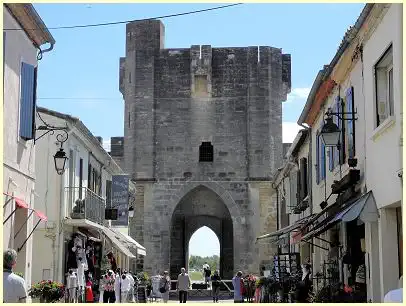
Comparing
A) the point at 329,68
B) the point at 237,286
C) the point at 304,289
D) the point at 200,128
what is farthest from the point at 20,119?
the point at 200,128

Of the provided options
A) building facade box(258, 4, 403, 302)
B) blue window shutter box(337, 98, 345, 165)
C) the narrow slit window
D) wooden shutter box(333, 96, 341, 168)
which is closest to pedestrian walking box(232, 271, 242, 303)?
building facade box(258, 4, 403, 302)

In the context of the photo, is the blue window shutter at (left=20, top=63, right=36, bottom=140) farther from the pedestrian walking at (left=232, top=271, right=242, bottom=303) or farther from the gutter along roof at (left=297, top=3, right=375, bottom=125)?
the pedestrian walking at (left=232, top=271, right=242, bottom=303)

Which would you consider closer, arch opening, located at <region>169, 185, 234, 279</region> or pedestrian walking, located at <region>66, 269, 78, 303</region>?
pedestrian walking, located at <region>66, 269, 78, 303</region>

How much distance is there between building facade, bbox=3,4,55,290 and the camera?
12.6 m

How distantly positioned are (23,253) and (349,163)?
6321 millimetres

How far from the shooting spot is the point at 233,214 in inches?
1502

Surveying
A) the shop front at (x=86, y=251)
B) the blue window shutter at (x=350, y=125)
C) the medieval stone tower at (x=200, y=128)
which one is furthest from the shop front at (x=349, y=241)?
the medieval stone tower at (x=200, y=128)

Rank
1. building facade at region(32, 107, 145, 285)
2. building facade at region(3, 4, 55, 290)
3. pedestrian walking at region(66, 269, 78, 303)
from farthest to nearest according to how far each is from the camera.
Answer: building facade at region(32, 107, 145, 285)
pedestrian walking at region(66, 269, 78, 303)
building facade at region(3, 4, 55, 290)

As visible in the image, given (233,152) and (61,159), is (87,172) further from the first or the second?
(233,152)

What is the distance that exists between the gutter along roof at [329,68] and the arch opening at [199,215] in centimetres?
1944

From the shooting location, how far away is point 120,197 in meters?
29.1

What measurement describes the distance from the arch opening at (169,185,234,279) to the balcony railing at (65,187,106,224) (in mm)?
14006

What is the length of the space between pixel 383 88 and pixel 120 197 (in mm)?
18561

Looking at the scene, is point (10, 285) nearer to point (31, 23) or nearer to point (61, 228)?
point (31, 23)
